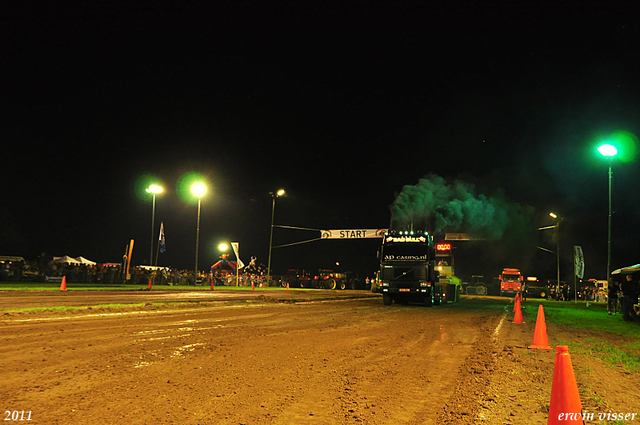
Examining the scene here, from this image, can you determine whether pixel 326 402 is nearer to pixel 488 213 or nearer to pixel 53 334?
pixel 53 334

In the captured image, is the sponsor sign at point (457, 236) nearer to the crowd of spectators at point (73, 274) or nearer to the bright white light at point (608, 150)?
the crowd of spectators at point (73, 274)

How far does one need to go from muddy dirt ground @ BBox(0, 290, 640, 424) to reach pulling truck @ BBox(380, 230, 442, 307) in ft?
36.7

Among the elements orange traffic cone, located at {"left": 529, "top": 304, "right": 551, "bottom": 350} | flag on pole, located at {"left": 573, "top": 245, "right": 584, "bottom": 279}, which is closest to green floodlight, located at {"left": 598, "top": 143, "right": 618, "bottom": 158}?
flag on pole, located at {"left": 573, "top": 245, "right": 584, "bottom": 279}

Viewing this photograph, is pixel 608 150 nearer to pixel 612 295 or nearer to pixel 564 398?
pixel 612 295

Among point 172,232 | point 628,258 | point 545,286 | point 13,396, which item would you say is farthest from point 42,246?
point 628,258

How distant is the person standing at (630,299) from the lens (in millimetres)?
18891

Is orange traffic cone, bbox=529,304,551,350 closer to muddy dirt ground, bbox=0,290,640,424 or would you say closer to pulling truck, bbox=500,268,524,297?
muddy dirt ground, bbox=0,290,640,424

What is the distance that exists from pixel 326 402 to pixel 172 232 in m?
84.0

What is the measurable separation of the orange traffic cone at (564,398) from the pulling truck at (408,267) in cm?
2025

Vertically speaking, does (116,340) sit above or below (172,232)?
below

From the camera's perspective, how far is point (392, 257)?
82.2ft

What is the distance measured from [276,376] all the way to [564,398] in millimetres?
4127

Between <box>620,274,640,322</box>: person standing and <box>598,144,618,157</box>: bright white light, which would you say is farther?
<box>598,144,618,157</box>: bright white light

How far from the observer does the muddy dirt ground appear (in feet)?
17.4
